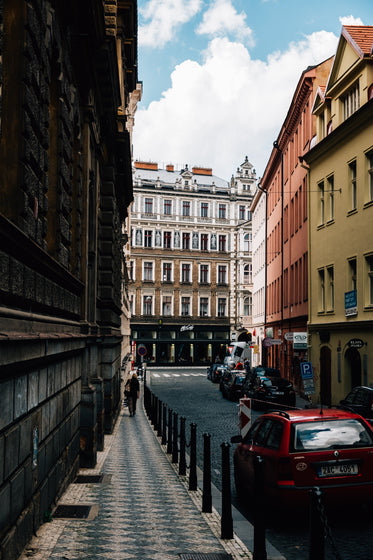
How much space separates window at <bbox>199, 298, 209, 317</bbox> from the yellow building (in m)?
→ 44.6

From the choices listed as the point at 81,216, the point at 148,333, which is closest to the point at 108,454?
the point at 81,216

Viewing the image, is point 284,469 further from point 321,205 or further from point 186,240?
point 186,240

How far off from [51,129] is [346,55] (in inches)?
874

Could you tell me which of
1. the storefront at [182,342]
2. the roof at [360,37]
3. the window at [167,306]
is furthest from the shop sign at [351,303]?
the window at [167,306]

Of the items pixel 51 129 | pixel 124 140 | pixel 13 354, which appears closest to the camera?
pixel 13 354

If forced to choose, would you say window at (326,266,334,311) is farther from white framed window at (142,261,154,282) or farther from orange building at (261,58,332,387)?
white framed window at (142,261,154,282)

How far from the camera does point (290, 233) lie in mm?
41969

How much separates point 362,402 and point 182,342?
191 ft

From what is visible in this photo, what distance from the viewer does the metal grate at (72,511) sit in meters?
9.17

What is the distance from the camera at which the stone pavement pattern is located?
748 cm

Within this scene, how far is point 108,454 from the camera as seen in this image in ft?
53.2

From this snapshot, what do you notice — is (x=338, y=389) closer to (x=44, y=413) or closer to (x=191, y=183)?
(x=44, y=413)

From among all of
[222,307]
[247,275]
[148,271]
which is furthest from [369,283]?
[247,275]

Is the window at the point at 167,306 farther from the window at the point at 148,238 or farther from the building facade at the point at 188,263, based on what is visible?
the window at the point at 148,238
